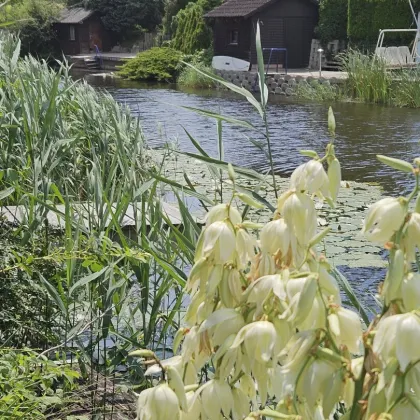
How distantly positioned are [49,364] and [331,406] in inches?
54.5

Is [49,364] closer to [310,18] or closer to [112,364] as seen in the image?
[112,364]

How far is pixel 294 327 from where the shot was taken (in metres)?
0.82

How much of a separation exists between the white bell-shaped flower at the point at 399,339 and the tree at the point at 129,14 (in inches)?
1513

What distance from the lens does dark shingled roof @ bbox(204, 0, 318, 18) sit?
26953 mm

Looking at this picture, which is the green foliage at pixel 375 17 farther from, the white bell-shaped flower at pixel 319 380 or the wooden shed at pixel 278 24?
the white bell-shaped flower at pixel 319 380

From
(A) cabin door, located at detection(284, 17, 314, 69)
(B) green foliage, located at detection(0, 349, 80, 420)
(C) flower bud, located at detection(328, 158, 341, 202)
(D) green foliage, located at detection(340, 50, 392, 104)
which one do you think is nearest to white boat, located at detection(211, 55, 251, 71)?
(A) cabin door, located at detection(284, 17, 314, 69)

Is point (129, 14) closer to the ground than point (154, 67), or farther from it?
farther from it

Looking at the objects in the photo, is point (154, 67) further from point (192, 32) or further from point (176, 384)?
point (176, 384)

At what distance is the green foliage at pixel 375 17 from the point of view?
73.7ft

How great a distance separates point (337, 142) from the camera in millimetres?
11828

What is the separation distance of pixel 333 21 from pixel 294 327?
2555cm

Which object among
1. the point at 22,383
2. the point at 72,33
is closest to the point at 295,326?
the point at 22,383

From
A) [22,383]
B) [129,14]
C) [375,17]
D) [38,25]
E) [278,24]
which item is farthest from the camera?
[129,14]

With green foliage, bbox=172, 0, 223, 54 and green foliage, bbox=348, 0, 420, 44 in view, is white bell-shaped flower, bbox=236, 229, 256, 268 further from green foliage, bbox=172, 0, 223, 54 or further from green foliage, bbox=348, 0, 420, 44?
green foliage, bbox=172, 0, 223, 54
